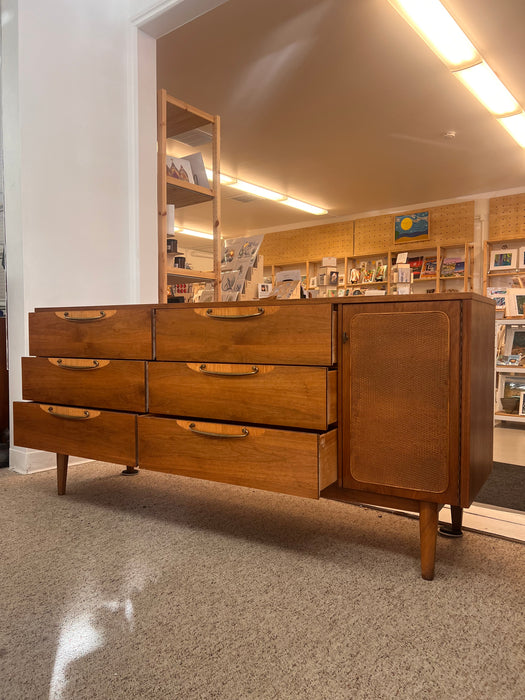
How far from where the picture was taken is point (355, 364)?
51.2 inches

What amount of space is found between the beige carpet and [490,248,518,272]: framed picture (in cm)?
600

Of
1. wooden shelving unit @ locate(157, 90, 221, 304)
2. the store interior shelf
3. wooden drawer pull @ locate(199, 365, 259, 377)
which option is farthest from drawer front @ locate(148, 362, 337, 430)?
the store interior shelf

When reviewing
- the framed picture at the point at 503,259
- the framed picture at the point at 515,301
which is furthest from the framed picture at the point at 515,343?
the framed picture at the point at 503,259

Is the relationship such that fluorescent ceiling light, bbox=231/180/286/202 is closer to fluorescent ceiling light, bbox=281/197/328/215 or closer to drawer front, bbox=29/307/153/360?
fluorescent ceiling light, bbox=281/197/328/215

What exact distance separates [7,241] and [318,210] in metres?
6.07

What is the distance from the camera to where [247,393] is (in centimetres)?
139

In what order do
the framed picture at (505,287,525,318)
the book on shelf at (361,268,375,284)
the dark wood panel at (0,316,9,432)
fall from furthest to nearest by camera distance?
the book on shelf at (361,268,375,284) → the framed picture at (505,287,525,318) → the dark wood panel at (0,316,9,432)

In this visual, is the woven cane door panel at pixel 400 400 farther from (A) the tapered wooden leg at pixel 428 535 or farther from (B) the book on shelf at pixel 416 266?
(B) the book on shelf at pixel 416 266

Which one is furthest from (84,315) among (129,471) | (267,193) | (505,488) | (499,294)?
(499,294)

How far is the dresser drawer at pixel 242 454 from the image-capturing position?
126 cm

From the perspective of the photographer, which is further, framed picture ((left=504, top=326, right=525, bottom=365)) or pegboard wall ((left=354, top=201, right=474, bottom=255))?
pegboard wall ((left=354, top=201, right=474, bottom=255))

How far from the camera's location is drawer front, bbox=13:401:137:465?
1.61 m

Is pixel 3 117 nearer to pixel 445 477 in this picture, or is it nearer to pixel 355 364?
pixel 355 364

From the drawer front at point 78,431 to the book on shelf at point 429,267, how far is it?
6562mm
